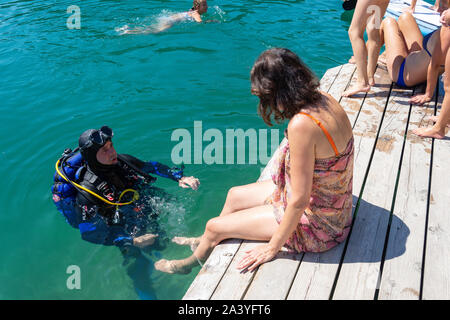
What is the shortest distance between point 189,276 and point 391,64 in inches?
145

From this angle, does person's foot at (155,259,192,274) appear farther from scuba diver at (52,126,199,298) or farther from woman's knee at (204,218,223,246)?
woman's knee at (204,218,223,246)

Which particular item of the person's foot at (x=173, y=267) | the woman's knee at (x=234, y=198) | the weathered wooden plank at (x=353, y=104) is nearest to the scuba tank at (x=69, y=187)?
the person's foot at (x=173, y=267)

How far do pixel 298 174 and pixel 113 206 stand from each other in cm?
193

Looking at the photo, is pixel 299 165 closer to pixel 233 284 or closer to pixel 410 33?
pixel 233 284

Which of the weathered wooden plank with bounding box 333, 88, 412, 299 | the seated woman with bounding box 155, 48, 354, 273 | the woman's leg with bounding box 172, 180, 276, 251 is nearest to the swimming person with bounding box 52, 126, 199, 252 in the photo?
the woman's leg with bounding box 172, 180, 276, 251

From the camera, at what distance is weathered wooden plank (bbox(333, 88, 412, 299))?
7.63 ft

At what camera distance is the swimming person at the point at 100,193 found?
3.12 m

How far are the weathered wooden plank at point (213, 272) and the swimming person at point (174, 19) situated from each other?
A: 23.3ft

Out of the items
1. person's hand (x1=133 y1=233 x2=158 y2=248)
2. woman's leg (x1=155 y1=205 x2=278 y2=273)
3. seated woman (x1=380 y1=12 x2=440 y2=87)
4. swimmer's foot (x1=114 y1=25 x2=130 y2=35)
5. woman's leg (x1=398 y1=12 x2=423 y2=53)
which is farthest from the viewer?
swimmer's foot (x1=114 y1=25 x2=130 y2=35)

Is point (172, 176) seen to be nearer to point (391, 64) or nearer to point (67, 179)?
point (67, 179)

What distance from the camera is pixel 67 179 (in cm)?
314

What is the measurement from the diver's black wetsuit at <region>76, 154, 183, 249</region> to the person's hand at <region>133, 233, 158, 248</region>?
9 cm

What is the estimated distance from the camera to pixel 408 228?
2.71m
